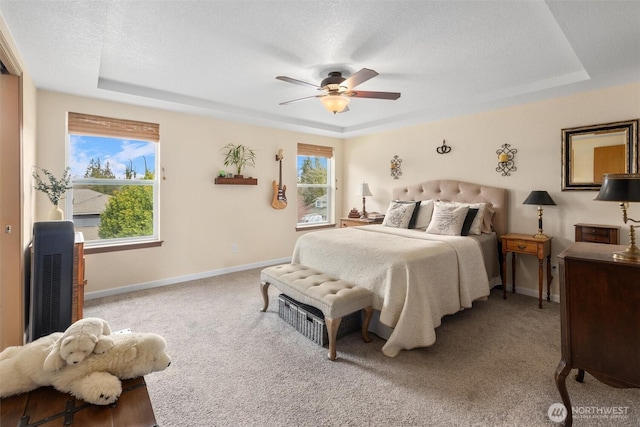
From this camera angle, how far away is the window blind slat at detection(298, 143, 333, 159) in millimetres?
5395

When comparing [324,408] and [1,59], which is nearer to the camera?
[324,408]

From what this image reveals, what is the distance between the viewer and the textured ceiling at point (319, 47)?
6.07 feet

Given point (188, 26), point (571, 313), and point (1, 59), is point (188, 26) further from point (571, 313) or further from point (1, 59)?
point (571, 313)

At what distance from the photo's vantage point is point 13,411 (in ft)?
3.67

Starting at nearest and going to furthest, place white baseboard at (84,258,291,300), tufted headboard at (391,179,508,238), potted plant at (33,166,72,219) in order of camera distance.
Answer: potted plant at (33,166,72,219) < white baseboard at (84,258,291,300) < tufted headboard at (391,179,508,238)

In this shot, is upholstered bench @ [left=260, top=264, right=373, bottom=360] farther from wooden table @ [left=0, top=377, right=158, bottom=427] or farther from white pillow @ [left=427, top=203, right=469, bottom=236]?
white pillow @ [left=427, top=203, right=469, bottom=236]

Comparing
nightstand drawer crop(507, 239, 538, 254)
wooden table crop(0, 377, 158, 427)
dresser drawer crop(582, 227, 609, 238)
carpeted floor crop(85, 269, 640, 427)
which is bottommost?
carpeted floor crop(85, 269, 640, 427)

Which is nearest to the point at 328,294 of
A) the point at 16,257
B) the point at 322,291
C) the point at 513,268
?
the point at 322,291

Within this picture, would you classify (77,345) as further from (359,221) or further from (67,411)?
(359,221)

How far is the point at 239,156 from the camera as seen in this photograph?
4.57 metres

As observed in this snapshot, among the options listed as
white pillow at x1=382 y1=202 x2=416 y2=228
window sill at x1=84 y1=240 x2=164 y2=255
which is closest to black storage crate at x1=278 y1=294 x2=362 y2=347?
white pillow at x1=382 y1=202 x2=416 y2=228

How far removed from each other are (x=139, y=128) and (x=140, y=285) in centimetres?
195

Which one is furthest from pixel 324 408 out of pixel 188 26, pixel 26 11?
pixel 26 11

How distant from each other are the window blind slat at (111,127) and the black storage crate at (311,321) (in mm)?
2689
